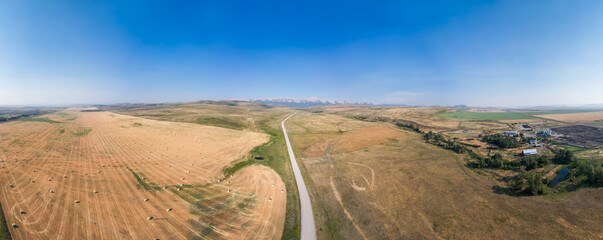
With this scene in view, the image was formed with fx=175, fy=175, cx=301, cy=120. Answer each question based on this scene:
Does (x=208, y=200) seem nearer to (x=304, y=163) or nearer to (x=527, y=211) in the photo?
(x=304, y=163)

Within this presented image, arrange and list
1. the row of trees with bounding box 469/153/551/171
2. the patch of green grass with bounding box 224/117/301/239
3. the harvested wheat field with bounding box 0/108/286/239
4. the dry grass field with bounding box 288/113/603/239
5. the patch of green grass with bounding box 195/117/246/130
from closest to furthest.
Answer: the harvested wheat field with bounding box 0/108/286/239, the dry grass field with bounding box 288/113/603/239, the patch of green grass with bounding box 224/117/301/239, the row of trees with bounding box 469/153/551/171, the patch of green grass with bounding box 195/117/246/130

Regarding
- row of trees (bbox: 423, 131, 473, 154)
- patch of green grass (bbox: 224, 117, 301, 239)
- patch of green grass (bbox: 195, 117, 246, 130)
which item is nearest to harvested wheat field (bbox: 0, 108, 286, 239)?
patch of green grass (bbox: 224, 117, 301, 239)

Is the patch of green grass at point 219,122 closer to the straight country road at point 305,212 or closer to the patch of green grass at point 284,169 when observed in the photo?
the patch of green grass at point 284,169

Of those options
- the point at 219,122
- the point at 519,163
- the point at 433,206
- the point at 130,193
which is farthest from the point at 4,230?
the point at 519,163

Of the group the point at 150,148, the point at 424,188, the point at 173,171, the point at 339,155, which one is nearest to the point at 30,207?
the point at 173,171

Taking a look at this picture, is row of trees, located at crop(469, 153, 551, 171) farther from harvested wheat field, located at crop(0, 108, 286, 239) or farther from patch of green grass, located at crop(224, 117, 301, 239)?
harvested wheat field, located at crop(0, 108, 286, 239)

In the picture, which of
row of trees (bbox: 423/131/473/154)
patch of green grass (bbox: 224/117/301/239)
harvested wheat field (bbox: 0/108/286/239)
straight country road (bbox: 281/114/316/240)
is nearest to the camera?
harvested wheat field (bbox: 0/108/286/239)
